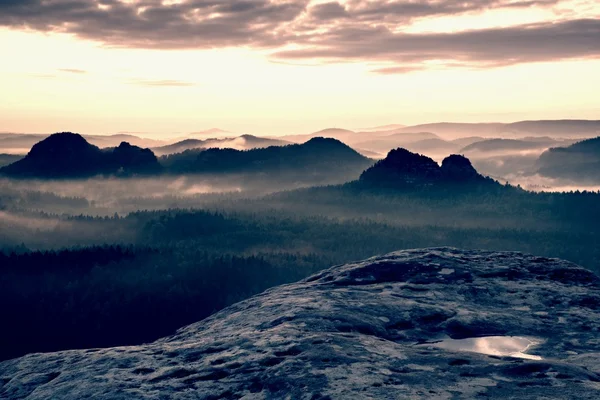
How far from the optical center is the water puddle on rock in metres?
19.3

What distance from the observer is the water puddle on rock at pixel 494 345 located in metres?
19.3

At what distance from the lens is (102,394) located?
15625mm

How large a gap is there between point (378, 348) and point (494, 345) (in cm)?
428

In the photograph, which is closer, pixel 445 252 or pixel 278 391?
pixel 278 391

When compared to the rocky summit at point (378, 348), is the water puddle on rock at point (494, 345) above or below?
below

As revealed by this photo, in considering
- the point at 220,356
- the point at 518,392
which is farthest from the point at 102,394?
the point at 518,392

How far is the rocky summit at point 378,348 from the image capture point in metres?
15.4

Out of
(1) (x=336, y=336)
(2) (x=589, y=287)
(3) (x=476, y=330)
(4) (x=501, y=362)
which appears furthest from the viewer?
(2) (x=589, y=287)

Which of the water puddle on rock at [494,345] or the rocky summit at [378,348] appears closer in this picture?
the rocky summit at [378,348]

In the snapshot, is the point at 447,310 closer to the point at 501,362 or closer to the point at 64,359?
the point at 501,362

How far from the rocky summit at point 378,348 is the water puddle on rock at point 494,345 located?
0.18 ft

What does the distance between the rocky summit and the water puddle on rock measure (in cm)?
6

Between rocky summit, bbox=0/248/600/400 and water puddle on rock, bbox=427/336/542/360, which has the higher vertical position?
rocky summit, bbox=0/248/600/400

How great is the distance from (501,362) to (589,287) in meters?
11.4
